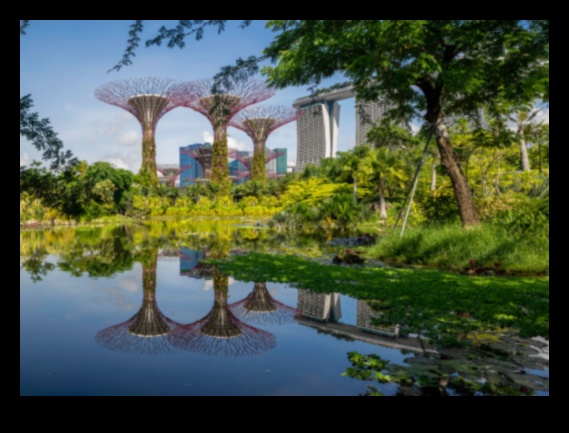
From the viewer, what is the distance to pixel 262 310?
476 centimetres

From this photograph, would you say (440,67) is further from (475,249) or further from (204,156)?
(204,156)

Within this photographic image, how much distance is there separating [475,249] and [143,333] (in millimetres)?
5908

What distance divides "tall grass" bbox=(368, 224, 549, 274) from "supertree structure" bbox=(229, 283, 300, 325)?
12.4 feet

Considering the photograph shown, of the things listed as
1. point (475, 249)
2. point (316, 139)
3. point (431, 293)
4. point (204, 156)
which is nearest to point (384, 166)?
point (475, 249)

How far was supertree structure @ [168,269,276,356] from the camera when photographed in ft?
11.3

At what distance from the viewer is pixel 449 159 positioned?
9195mm

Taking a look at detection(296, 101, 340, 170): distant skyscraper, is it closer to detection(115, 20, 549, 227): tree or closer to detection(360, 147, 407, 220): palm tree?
detection(360, 147, 407, 220): palm tree

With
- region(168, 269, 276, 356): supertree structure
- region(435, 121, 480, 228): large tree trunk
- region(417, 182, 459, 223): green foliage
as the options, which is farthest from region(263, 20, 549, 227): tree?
region(168, 269, 276, 356): supertree structure

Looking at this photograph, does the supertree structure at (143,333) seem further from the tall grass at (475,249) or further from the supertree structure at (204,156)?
the supertree structure at (204,156)

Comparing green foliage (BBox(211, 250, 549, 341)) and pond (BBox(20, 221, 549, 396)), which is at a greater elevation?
green foliage (BBox(211, 250, 549, 341))

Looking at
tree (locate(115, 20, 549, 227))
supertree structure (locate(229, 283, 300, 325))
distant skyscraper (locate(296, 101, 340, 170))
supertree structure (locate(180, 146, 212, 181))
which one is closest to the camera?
supertree structure (locate(229, 283, 300, 325))

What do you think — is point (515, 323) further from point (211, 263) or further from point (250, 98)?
point (250, 98)

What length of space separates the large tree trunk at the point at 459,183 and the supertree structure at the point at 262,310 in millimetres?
5428
